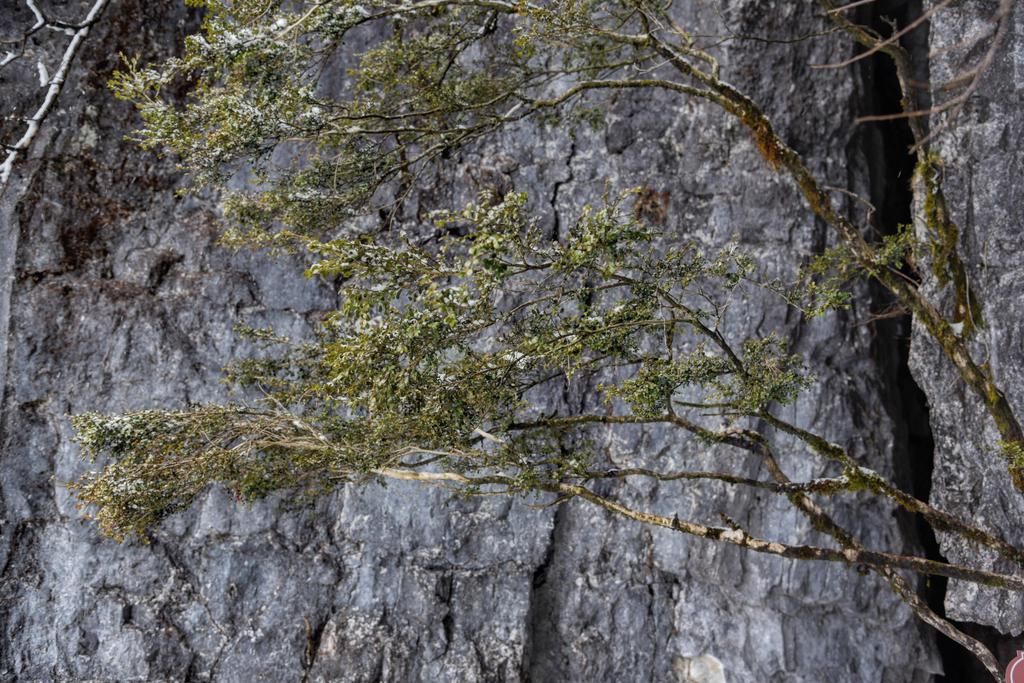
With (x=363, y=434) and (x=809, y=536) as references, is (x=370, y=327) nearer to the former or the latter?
(x=363, y=434)

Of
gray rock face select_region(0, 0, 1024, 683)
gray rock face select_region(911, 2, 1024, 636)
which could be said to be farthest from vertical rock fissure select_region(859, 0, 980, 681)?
gray rock face select_region(911, 2, 1024, 636)

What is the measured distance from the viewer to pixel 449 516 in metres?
6.09

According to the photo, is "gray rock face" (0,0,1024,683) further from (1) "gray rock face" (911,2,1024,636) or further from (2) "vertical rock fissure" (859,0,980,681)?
(2) "vertical rock fissure" (859,0,980,681)

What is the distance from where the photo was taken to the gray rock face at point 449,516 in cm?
583

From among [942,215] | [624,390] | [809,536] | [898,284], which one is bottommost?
[809,536]

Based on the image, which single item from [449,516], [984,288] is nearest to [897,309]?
[984,288]

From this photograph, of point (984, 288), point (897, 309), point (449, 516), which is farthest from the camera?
point (449, 516)

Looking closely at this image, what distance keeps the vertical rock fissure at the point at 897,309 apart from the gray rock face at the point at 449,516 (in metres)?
0.17

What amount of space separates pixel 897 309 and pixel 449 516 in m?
3.19

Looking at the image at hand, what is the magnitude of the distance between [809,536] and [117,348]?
4738 millimetres

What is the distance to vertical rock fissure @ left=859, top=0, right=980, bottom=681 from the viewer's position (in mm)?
6094

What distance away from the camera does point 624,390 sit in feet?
13.0

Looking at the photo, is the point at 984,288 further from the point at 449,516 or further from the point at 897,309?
the point at 449,516

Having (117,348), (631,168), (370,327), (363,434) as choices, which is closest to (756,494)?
(631,168)
